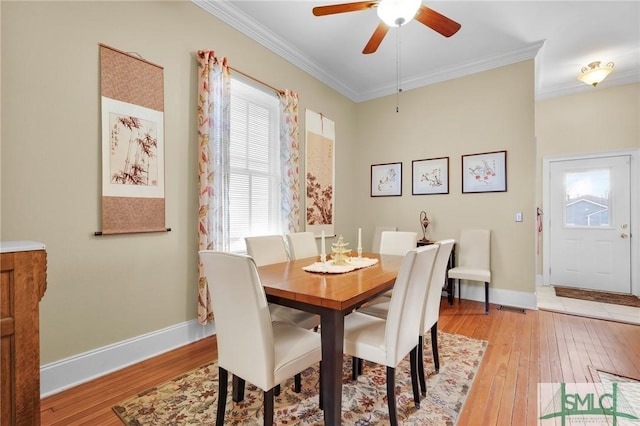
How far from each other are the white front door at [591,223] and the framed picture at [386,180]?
2482 mm

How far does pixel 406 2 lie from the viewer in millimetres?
1999

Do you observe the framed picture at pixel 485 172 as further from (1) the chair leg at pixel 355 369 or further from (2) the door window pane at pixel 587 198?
(1) the chair leg at pixel 355 369

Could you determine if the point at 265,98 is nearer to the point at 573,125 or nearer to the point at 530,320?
the point at 530,320

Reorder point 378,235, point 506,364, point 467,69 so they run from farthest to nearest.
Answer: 1. point 378,235
2. point 467,69
3. point 506,364

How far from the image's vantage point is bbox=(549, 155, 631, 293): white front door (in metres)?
4.22

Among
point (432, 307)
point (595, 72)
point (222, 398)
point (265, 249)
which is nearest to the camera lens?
point (222, 398)

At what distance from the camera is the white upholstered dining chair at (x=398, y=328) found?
147cm

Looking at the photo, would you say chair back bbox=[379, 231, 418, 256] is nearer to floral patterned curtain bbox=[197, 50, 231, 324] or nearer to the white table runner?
the white table runner

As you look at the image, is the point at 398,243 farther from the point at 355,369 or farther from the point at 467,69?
the point at 467,69

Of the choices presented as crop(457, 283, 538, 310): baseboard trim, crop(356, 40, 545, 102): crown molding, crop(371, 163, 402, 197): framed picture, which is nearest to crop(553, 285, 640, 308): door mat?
crop(457, 283, 538, 310): baseboard trim

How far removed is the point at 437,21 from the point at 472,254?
2798 mm

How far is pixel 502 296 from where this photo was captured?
3.75 m

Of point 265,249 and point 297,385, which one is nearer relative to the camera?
point 297,385

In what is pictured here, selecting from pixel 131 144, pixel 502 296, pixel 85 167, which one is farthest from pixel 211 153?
pixel 502 296
